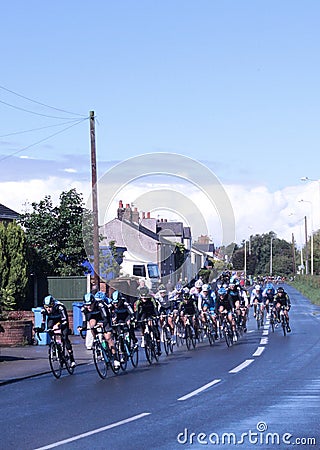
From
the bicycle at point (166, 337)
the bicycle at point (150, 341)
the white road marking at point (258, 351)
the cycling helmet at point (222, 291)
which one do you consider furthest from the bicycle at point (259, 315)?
the bicycle at point (150, 341)

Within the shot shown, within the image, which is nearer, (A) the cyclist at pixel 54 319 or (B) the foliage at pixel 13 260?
(A) the cyclist at pixel 54 319

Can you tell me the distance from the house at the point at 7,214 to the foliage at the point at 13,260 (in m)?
11.0

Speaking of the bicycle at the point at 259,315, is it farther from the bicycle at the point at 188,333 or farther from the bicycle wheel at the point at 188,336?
the bicycle wheel at the point at 188,336

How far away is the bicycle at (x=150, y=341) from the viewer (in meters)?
20.8

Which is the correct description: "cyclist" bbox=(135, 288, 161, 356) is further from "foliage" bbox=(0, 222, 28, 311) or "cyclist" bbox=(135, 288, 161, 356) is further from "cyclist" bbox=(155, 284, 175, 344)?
"foliage" bbox=(0, 222, 28, 311)

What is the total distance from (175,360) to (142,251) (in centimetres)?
4558

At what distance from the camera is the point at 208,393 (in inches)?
572

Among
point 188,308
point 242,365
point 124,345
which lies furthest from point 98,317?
point 188,308

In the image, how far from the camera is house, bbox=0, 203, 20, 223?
→ 42219 mm

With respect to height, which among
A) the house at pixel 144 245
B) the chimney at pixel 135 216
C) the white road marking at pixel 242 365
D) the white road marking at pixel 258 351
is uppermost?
the chimney at pixel 135 216

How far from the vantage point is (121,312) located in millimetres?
19875

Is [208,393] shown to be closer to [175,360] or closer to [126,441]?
[126,441]

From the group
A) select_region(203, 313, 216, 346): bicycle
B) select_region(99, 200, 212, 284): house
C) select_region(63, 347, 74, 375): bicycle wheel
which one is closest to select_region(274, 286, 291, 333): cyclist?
select_region(203, 313, 216, 346): bicycle

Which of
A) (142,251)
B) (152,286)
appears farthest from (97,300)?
(142,251)
